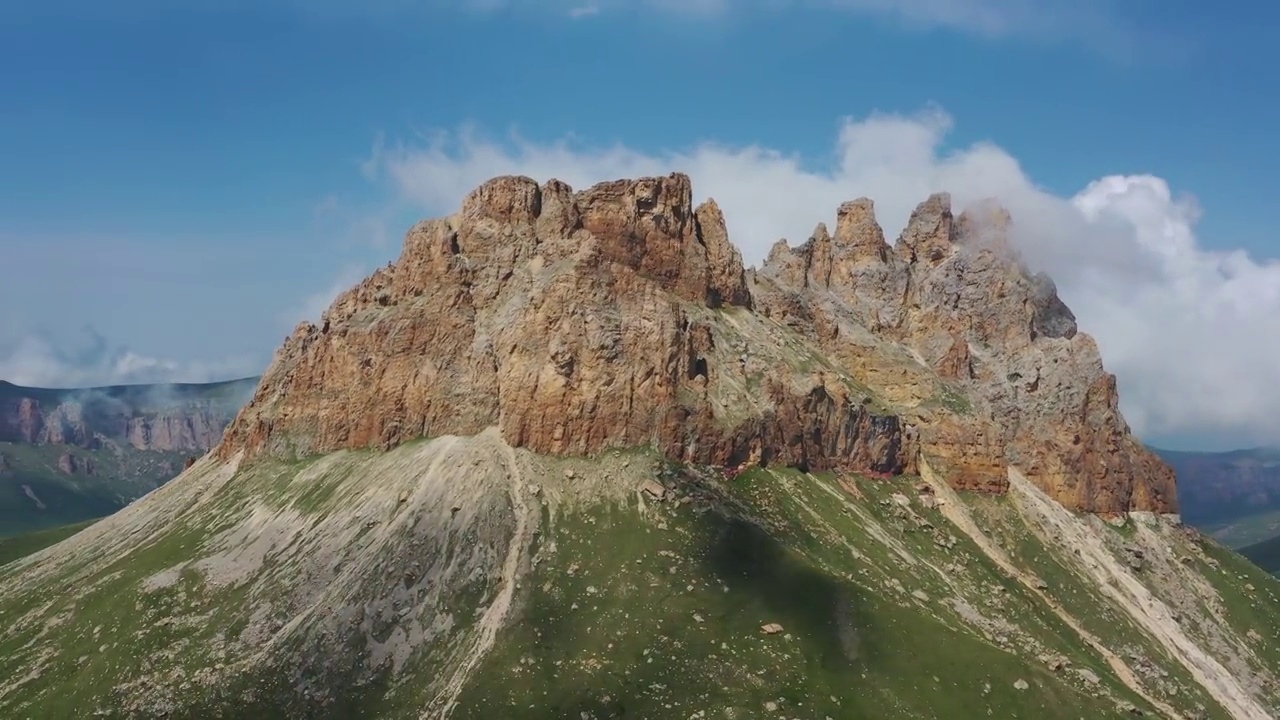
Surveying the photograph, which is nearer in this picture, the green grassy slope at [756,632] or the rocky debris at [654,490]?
→ the green grassy slope at [756,632]

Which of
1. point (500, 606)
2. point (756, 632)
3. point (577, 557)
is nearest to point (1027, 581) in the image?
point (756, 632)

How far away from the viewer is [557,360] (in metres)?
168

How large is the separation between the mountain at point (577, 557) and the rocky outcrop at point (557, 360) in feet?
2.00

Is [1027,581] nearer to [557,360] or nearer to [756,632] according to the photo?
[756,632]

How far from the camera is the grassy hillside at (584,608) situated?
12062 centimetres

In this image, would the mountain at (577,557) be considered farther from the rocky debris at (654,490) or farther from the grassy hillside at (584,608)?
the rocky debris at (654,490)

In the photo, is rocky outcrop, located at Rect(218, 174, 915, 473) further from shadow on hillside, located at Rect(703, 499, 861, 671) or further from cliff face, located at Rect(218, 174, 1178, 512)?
shadow on hillside, located at Rect(703, 499, 861, 671)

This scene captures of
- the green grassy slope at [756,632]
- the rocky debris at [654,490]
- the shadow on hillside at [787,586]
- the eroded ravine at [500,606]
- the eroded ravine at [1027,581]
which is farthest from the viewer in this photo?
the rocky debris at [654,490]

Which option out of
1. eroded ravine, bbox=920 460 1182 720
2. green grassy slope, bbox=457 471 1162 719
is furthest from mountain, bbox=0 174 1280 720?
eroded ravine, bbox=920 460 1182 720

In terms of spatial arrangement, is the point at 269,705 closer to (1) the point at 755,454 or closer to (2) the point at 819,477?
(1) the point at 755,454

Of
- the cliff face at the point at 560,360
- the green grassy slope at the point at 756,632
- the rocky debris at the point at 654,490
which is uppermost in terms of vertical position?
the cliff face at the point at 560,360

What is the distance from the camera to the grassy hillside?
121 meters

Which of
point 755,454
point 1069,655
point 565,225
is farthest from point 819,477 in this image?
point 565,225

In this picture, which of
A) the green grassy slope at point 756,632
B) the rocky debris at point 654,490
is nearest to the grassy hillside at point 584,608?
the green grassy slope at point 756,632
